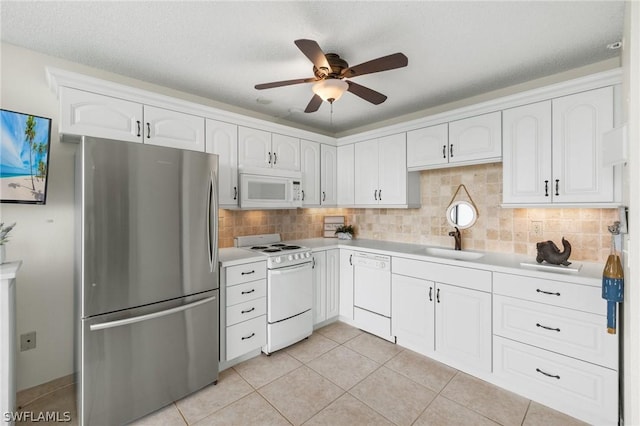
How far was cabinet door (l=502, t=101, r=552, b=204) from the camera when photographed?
2.25 m

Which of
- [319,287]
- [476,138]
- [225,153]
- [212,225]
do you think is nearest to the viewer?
[212,225]

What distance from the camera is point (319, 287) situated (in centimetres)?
321

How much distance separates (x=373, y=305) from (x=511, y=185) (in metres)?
1.79

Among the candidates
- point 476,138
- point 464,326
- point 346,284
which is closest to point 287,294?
point 346,284

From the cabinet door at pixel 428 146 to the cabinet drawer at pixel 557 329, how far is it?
1448 millimetres

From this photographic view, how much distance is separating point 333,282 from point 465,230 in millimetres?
1598

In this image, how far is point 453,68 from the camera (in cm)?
232

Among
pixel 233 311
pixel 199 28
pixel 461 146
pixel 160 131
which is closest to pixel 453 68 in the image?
pixel 461 146

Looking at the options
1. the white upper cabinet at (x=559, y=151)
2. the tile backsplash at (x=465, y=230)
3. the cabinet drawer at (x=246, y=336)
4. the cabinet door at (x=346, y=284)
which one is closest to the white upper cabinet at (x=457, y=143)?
the white upper cabinet at (x=559, y=151)

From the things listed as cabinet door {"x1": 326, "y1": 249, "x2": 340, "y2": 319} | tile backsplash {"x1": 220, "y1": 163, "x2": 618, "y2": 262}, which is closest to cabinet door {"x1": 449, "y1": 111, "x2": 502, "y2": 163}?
tile backsplash {"x1": 220, "y1": 163, "x2": 618, "y2": 262}

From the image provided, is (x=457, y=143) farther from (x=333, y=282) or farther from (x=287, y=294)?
(x=287, y=294)

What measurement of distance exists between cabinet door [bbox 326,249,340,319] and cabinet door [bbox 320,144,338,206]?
29.4 inches

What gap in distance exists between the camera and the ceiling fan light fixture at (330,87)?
73.6 inches

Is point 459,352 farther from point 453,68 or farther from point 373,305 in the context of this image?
point 453,68
